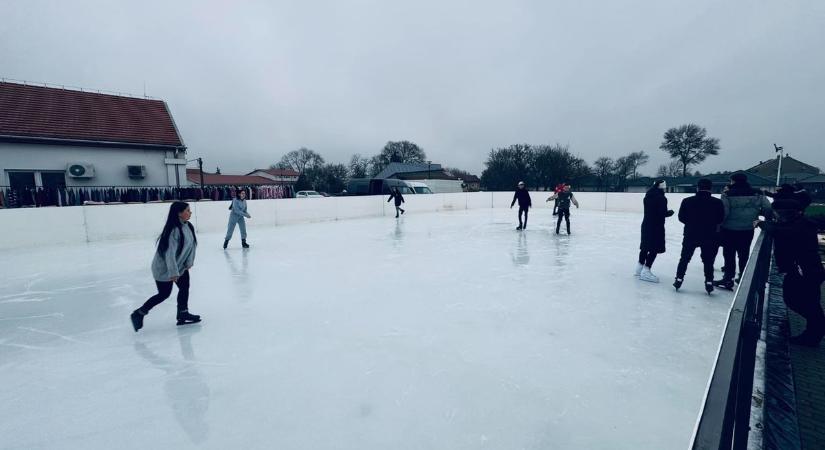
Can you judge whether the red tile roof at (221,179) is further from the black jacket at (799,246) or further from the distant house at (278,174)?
the black jacket at (799,246)

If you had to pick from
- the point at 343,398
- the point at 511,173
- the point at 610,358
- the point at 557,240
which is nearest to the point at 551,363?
the point at 610,358

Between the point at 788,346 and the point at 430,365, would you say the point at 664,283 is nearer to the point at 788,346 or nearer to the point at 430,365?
the point at 788,346

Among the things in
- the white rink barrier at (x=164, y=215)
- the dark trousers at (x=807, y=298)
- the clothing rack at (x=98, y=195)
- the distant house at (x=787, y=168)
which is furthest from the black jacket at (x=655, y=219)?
the distant house at (x=787, y=168)

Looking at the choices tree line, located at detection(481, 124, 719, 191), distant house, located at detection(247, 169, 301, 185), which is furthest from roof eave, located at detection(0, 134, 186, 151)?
distant house, located at detection(247, 169, 301, 185)

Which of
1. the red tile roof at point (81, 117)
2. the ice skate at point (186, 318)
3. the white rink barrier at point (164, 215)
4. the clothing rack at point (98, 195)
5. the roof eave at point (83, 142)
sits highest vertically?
the red tile roof at point (81, 117)

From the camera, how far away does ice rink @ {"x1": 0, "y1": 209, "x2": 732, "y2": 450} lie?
7.45 ft

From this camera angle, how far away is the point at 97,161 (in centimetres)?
1795

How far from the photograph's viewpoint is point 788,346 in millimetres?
4121

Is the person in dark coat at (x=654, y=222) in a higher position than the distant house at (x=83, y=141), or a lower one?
lower

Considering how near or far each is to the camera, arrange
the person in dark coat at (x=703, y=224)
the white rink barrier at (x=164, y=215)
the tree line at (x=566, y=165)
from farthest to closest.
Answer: the tree line at (x=566, y=165), the white rink barrier at (x=164, y=215), the person in dark coat at (x=703, y=224)

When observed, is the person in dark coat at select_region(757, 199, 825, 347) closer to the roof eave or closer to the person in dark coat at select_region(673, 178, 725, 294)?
the person in dark coat at select_region(673, 178, 725, 294)

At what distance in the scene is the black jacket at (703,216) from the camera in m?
4.74

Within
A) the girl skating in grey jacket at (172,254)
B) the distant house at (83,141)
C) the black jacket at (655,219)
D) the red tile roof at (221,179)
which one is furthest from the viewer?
the red tile roof at (221,179)

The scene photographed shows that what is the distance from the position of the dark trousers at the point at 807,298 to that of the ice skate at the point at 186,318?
642 cm
